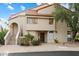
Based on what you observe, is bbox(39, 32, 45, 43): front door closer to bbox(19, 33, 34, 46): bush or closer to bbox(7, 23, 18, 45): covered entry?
bbox(19, 33, 34, 46): bush

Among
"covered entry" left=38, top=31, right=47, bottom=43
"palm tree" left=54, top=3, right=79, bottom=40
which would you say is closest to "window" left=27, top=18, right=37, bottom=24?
"covered entry" left=38, top=31, right=47, bottom=43

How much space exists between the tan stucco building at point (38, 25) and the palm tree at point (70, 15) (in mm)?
51

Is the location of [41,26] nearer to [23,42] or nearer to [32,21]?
[32,21]

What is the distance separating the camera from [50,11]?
268 cm

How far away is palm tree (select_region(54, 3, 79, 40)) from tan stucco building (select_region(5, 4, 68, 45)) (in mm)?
51

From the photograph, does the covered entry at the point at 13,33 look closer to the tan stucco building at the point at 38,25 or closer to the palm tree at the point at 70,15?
the tan stucco building at the point at 38,25

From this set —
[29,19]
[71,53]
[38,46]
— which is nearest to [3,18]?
[29,19]

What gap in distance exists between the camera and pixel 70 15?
2.65 m

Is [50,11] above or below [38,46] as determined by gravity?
above

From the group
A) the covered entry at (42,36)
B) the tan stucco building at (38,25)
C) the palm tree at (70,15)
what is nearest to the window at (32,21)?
the tan stucco building at (38,25)

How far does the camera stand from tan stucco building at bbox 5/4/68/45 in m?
2.64

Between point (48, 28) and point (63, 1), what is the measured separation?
1.22 feet

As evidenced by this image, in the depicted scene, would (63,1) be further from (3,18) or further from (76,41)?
(3,18)

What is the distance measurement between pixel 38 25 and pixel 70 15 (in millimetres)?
400
